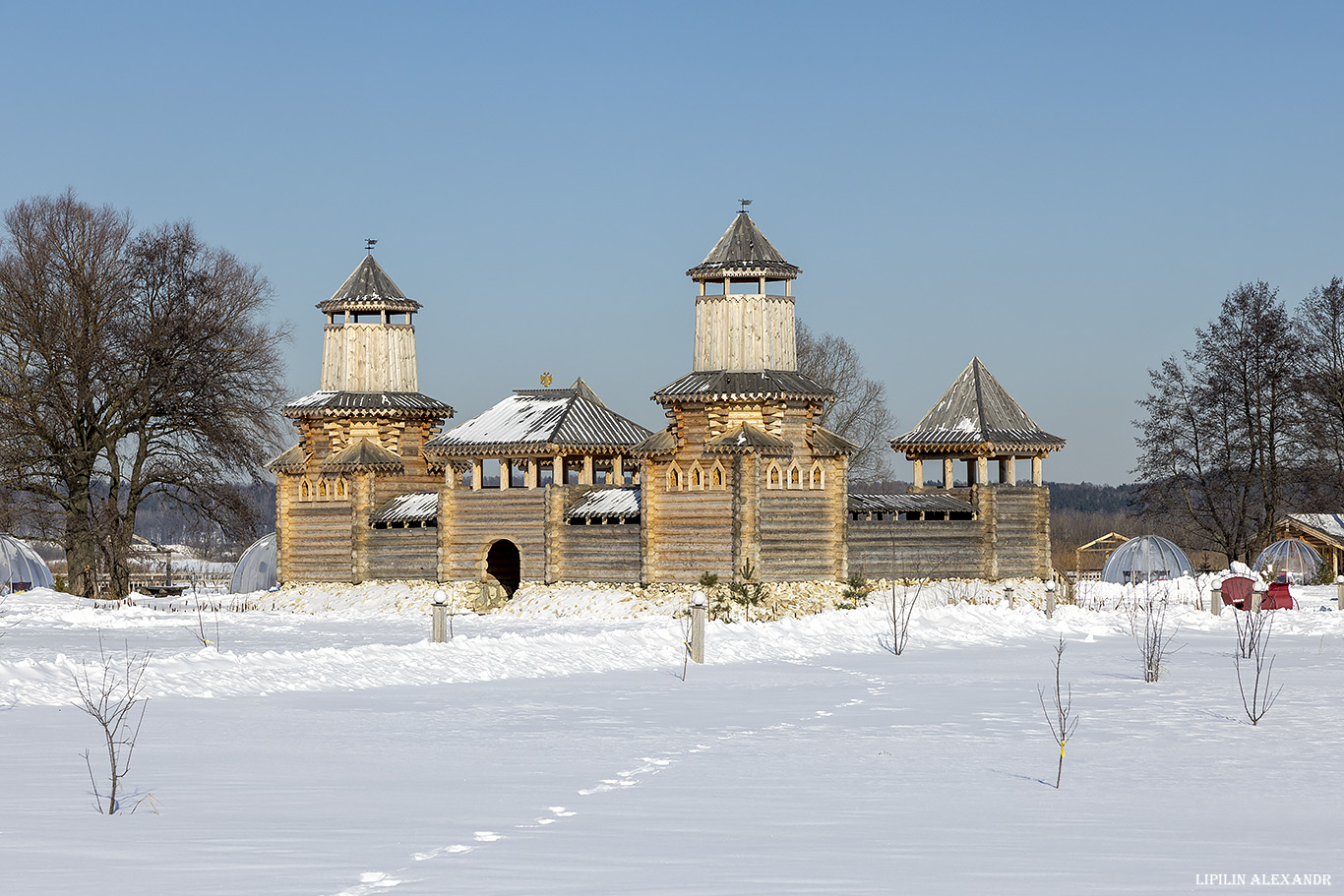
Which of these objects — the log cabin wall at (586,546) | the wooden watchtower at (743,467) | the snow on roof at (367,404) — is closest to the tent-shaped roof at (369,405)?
the snow on roof at (367,404)

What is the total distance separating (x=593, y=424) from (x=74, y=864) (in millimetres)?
32533

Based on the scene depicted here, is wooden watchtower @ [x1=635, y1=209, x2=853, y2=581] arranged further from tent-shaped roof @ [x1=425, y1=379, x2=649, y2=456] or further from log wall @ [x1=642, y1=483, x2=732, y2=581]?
tent-shaped roof @ [x1=425, y1=379, x2=649, y2=456]

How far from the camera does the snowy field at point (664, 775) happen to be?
7.88m

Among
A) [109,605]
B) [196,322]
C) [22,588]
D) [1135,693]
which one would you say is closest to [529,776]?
[1135,693]

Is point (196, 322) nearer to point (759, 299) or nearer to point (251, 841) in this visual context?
point (759, 299)

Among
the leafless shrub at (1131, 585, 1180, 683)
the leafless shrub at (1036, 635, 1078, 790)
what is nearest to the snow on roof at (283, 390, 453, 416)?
the leafless shrub at (1131, 585, 1180, 683)

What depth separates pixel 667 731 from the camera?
1418cm

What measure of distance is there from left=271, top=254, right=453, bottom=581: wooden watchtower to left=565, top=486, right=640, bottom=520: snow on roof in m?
6.22

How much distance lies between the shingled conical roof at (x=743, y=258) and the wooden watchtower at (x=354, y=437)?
9654mm

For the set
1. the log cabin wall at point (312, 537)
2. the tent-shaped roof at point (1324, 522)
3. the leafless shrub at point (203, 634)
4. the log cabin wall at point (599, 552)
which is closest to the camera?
the leafless shrub at point (203, 634)

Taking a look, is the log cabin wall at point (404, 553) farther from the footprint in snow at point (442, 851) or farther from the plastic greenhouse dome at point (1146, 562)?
the footprint in snow at point (442, 851)

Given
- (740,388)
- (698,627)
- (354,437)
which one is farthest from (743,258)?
(698,627)

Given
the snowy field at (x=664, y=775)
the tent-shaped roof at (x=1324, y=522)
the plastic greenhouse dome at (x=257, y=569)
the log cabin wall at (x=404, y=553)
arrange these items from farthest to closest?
1. the plastic greenhouse dome at (x=257, y=569)
2. the tent-shaped roof at (x=1324, y=522)
3. the log cabin wall at (x=404, y=553)
4. the snowy field at (x=664, y=775)

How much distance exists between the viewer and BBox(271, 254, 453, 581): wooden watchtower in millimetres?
42594
